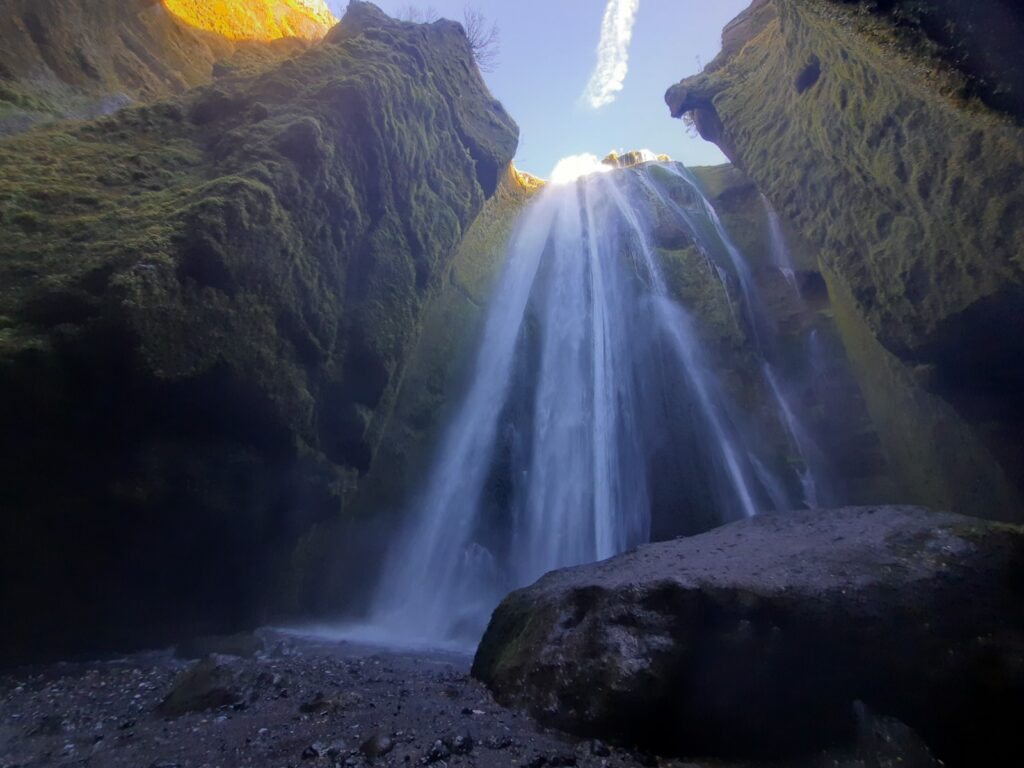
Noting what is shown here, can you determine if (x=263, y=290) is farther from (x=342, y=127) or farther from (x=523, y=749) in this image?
(x=523, y=749)

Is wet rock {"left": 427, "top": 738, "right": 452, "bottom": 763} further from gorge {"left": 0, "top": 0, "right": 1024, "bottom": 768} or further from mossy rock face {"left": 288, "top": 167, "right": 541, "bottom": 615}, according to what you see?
mossy rock face {"left": 288, "top": 167, "right": 541, "bottom": 615}

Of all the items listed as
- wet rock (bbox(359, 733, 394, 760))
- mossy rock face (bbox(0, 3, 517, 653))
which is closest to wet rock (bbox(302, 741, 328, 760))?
wet rock (bbox(359, 733, 394, 760))

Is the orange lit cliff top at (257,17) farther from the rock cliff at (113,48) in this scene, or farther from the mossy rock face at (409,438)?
the mossy rock face at (409,438)

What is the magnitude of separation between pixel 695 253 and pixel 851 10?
1066 cm

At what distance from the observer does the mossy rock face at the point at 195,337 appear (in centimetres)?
530

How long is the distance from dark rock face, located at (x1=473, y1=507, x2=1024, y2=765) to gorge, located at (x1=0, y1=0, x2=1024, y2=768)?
0.09ft

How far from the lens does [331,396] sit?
29.1ft

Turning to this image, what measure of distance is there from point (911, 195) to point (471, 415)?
9.77 m

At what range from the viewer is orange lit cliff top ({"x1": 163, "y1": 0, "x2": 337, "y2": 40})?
11.4 m

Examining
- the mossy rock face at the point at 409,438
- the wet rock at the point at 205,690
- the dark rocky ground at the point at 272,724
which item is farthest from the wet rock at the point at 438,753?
the mossy rock face at the point at 409,438

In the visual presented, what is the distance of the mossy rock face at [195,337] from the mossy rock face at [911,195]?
23.6 feet

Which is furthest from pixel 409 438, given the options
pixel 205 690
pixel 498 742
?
pixel 498 742

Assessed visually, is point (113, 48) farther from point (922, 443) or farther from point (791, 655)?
point (922, 443)

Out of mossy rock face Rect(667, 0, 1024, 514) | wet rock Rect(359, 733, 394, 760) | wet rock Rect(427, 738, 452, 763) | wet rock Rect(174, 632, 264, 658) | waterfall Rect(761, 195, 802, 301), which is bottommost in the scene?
wet rock Rect(427, 738, 452, 763)
